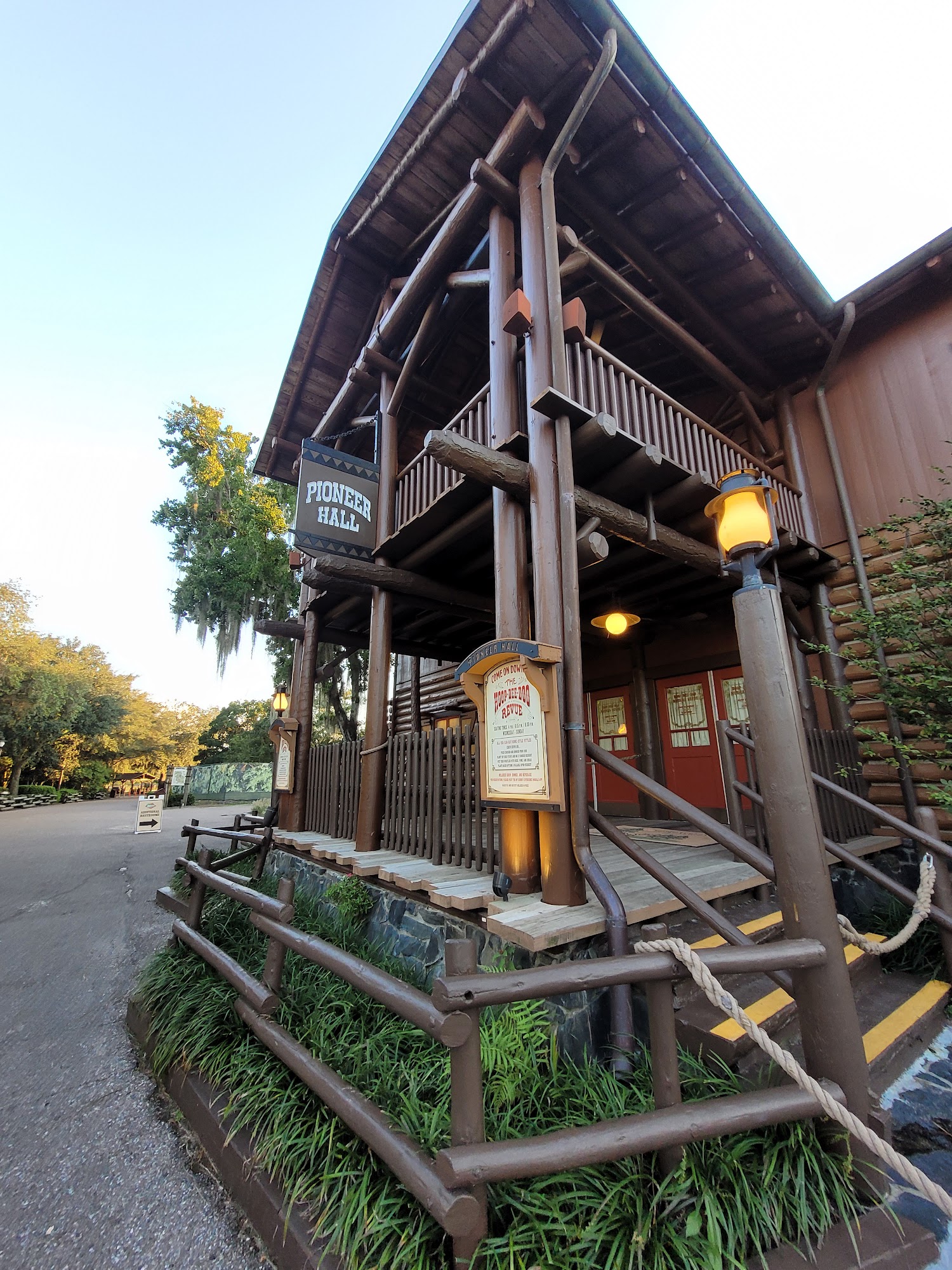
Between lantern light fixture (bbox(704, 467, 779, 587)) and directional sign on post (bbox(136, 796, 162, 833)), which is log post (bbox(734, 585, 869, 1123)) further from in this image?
directional sign on post (bbox(136, 796, 162, 833))

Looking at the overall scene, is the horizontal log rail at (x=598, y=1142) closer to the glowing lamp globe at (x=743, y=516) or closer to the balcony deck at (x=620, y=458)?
the glowing lamp globe at (x=743, y=516)

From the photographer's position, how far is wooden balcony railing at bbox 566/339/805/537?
4.81 m

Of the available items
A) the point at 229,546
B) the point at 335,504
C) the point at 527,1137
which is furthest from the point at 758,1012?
the point at 229,546

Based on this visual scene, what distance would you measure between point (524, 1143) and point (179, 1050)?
9.52 ft

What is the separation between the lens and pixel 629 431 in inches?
206

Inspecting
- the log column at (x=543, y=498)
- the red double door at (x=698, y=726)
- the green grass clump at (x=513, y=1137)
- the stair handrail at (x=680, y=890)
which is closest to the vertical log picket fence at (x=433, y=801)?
the log column at (x=543, y=498)

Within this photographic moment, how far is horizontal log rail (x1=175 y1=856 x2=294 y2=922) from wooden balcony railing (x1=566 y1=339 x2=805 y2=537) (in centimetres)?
451

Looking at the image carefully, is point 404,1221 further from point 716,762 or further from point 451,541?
point 716,762

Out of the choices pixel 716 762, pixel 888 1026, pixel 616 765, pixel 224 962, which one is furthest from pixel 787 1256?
pixel 716 762

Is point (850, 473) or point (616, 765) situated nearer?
point (616, 765)

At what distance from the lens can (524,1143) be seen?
1668 millimetres

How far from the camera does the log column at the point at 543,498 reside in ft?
11.1

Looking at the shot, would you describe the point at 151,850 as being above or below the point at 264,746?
below

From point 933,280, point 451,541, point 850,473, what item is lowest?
point 451,541
